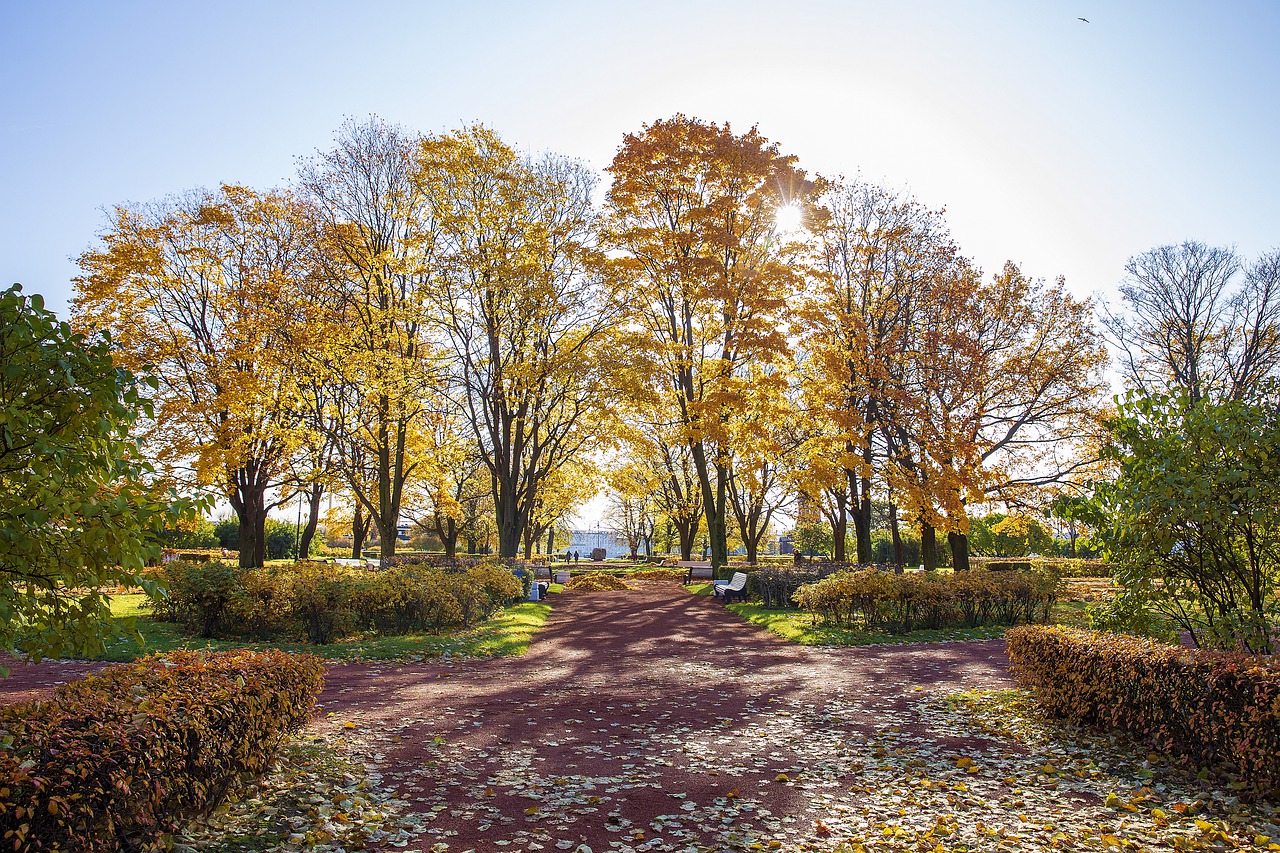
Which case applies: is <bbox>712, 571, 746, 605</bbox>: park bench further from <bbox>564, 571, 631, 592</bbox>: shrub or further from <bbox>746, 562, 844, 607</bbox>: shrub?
<bbox>564, 571, 631, 592</bbox>: shrub

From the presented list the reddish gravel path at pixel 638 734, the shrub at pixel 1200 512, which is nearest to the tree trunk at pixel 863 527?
the reddish gravel path at pixel 638 734

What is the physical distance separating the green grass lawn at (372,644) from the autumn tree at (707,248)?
920cm

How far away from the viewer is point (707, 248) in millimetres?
21656

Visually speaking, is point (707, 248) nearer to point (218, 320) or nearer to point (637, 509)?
point (218, 320)

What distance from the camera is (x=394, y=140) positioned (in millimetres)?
23312

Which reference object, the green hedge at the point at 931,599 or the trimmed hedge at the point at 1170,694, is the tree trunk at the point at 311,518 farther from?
the trimmed hedge at the point at 1170,694

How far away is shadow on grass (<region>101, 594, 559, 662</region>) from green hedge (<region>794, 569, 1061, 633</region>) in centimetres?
588

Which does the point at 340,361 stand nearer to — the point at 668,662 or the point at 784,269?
the point at 784,269

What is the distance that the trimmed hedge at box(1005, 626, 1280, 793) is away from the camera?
192 inches

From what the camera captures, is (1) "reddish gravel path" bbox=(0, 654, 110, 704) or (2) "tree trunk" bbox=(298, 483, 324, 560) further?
(2) "tree trunk" bbox=(298, 483, 324, 560)

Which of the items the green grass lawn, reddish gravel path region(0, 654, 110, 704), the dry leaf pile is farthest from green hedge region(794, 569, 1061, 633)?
reddish gravel path region(0, 654, 110, 704)

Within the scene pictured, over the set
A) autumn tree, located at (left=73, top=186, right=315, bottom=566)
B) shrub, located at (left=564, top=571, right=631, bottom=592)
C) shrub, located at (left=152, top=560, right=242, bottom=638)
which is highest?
autumn tree, located at (left=73, top=186, right=315, bottom=566)

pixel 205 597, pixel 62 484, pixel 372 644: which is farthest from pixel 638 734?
pixel 205 597

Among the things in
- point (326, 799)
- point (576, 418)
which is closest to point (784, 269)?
point (576, 418)
